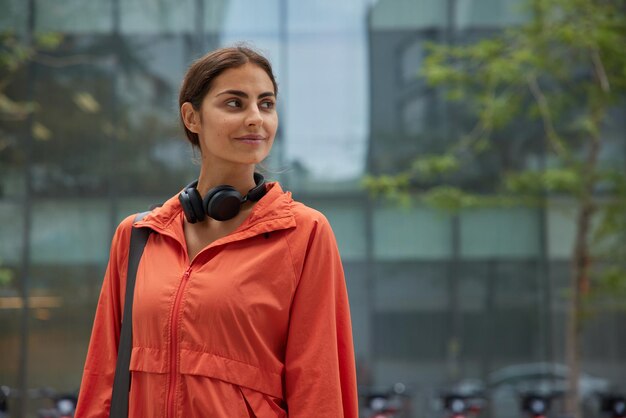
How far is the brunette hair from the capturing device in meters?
2.04

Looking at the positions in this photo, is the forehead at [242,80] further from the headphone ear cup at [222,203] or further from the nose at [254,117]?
the headphone ear cup at [222,203]

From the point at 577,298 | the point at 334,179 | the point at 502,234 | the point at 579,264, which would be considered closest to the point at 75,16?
the point at 334,179

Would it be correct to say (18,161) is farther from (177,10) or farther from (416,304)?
(416,304)

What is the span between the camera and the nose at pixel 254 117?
6.69 ft

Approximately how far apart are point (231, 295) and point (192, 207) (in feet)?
0.94

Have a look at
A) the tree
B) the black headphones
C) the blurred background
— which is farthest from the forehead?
the blurred background

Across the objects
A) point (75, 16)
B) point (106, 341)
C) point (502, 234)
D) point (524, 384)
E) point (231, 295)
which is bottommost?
point (524, 384)

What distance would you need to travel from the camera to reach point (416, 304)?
453 inches

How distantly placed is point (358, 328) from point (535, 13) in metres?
4.46

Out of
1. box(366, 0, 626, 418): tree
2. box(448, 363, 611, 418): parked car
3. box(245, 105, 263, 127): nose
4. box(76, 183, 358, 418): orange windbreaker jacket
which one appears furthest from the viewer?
box(448, 363, 611, 418): parked car

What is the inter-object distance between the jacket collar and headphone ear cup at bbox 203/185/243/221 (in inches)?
1.6

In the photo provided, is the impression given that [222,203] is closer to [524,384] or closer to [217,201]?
[217,201]

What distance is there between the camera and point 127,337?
205 cm

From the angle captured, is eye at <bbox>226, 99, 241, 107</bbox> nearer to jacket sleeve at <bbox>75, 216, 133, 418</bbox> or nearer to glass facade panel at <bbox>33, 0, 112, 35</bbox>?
jacket sleeve at <bbox>75, 216, 133, 418</bbox>
